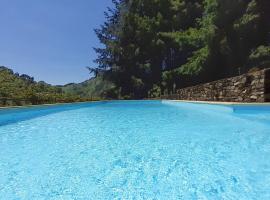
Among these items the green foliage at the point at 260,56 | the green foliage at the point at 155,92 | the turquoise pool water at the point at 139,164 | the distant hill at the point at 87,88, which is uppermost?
the green foliage at the point at 260,56

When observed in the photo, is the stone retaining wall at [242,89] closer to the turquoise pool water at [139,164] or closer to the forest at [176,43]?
the turquoise pool water at [139,164]

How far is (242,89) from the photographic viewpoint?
12.1m

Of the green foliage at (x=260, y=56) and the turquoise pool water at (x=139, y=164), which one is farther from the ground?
the green foliage at (x=260, y=56)

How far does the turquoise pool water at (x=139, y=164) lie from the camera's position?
3326 millimetres

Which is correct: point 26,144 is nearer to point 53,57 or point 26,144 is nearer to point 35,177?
point 35,177

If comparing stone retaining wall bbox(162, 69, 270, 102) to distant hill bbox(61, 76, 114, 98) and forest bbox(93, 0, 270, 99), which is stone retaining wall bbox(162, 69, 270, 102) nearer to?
forest bbox(93, 0, 270, 99)

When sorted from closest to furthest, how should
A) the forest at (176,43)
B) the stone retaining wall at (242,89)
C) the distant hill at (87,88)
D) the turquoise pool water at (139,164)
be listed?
the turquoise pool water at (139,164) < the stone retaining wall at (242,89) < the forest at (176,43) < the distant hill at (87,88)

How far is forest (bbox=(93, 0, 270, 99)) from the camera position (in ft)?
71.7

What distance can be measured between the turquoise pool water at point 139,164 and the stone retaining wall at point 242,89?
3.61m

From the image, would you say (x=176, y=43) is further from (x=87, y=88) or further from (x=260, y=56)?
(x=87, y=88)

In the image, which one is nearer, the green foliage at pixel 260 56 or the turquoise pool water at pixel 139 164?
the turquoise pool water at pixel 139 164

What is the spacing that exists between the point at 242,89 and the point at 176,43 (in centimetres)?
1990

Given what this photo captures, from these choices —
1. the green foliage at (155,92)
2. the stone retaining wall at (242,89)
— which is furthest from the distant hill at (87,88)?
the stone retaining wall at (242,89)

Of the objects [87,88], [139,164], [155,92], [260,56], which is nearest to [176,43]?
[155,92]
